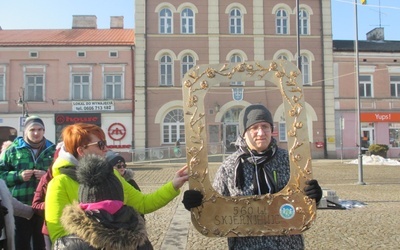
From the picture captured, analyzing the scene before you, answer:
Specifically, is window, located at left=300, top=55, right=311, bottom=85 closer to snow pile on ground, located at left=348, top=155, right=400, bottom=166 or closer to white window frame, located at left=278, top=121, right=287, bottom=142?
snow pile on ground, located at left=348, top=155, right=400, bottom=166

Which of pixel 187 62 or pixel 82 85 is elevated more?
pixel 187 62

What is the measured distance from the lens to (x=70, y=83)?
2664cm

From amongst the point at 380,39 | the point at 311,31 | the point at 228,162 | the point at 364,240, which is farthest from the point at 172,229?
the point at 380,39

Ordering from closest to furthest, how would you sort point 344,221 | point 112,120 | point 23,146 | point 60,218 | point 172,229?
1. point 60,218
2. point 23,146
3. point 172,229
4. point 344,221
5. point 112,120

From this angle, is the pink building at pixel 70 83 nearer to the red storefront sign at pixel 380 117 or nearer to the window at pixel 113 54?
the window at pixel 113 54

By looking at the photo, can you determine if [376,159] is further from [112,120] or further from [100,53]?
[100,53]

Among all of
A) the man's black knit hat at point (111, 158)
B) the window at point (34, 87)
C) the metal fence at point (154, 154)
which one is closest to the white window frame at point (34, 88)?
the window at point (34, 87)

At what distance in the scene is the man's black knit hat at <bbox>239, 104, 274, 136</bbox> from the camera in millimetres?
2673

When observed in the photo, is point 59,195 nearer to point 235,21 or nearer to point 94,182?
point 94,182

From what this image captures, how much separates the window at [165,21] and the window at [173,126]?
Result: 573 cm

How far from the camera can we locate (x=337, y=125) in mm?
27750

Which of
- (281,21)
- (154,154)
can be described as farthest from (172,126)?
(281,21)

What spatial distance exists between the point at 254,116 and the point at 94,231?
1.29m

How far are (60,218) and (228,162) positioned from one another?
1168 mm
